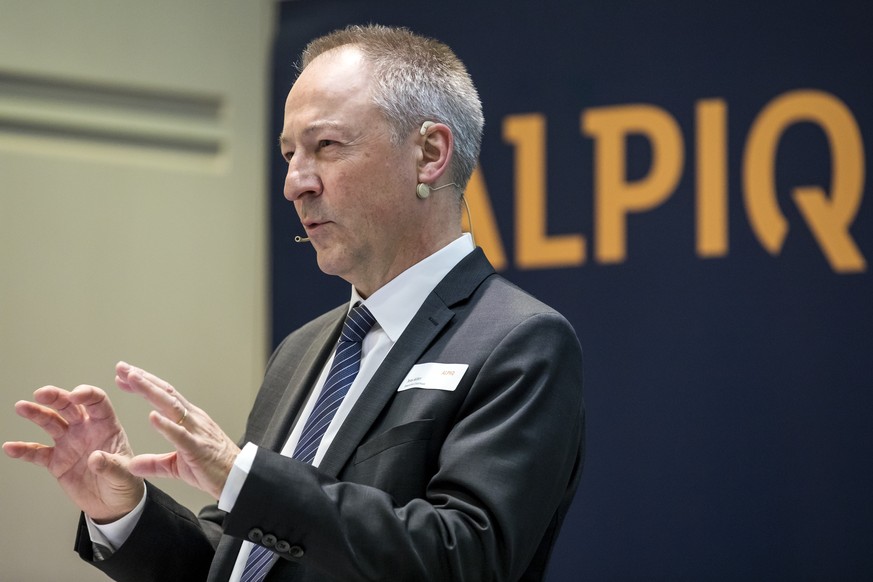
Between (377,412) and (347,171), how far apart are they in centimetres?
40

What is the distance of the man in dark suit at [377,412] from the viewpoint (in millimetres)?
1461

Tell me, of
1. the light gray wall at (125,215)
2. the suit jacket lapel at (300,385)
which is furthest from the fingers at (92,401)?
the light gray wall at (125,215)

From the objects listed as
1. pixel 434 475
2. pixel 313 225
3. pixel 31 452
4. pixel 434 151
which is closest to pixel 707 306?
pixel 434 151

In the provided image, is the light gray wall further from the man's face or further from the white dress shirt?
the man's face

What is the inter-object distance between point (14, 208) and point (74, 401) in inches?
71.7

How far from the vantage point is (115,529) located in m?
1.84

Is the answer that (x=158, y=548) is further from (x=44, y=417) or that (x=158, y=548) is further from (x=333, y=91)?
(x=333, y=91)

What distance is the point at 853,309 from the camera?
10.1 ft

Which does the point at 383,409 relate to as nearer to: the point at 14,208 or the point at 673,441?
the point at 673,441

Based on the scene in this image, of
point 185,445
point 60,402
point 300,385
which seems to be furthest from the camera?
point 300,385

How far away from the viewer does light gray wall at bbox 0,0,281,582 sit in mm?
3363

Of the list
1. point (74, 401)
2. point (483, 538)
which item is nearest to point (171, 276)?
point (74, 401)

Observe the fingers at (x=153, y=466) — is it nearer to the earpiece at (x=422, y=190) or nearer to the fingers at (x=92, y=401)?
the fingers at (x=92, y=401)

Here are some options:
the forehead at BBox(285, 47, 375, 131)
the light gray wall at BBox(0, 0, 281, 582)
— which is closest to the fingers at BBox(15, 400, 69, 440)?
the forehead at BBox(285, 47, 375, 131)
